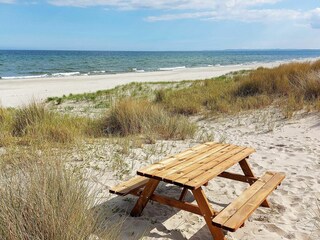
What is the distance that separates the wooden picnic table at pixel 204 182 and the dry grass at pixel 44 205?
2.37 ft

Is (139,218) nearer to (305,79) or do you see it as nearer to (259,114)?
(259,114)

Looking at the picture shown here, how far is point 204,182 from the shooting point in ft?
10.4

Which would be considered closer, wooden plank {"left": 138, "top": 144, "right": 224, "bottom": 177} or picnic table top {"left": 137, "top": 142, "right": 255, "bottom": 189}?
picnic table top {"left": 137, "top": 142, "right": 255, "bottom": 189}

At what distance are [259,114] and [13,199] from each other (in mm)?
7465

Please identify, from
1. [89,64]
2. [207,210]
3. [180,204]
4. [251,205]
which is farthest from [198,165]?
[89,64]

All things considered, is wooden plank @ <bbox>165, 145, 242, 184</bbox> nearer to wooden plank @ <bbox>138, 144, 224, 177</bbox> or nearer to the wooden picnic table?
the wooden picnic table

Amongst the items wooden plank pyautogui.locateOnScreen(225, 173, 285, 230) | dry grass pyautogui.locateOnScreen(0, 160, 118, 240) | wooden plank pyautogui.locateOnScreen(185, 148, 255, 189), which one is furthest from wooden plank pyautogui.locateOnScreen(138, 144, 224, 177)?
wooden plank pyautogui.locateOnScreen(225, 173, 285, 230)

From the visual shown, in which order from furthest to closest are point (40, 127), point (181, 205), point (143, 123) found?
point (143, 123) → point (40, 127) → point (181, 205)

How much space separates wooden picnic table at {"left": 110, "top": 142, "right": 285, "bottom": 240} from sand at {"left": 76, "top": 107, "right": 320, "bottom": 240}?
0.67ft

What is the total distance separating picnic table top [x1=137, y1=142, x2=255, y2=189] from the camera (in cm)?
322

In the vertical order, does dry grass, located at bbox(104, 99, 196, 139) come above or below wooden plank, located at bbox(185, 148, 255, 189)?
below

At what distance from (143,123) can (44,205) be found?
5074 millimetres

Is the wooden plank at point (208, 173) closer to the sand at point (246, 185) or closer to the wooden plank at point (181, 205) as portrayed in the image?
the wooden plank at point (181, 205)

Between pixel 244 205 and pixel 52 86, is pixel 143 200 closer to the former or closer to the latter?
pixel 244 205
